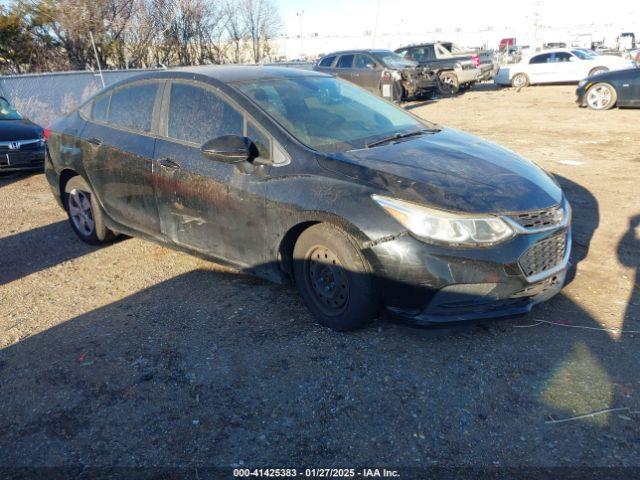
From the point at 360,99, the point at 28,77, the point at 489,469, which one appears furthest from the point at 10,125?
the point at 489,469

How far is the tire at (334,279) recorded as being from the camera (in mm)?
3123

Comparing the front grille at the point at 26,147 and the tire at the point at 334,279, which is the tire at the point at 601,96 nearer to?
the tire at the point at 334,279

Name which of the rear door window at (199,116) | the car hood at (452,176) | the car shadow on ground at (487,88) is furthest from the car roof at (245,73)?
the car shadow on ground at (487,88)

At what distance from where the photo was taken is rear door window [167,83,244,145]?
3732mm

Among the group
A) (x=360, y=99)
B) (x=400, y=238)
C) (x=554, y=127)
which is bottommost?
(x=554, y=127)

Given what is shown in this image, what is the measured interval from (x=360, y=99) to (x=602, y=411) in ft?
10.0

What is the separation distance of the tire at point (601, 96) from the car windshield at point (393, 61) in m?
5.82

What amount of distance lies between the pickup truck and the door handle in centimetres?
1656

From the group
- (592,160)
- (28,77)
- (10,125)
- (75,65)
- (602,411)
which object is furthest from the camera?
(75,65)

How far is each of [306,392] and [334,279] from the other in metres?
0.78

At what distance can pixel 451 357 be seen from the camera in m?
3.07

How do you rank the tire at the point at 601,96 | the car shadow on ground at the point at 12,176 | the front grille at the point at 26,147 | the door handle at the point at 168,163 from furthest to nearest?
the tire at the point at 601,96 < the car shadow on ground at the point at 12,176 < the front grille at the point at 26,147 < the door handle at the point at 168,163

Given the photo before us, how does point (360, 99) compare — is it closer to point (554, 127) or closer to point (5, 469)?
point (5, 469)

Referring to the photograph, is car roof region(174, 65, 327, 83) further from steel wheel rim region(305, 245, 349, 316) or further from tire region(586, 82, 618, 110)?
tire region(586, 82, 618, 110)
